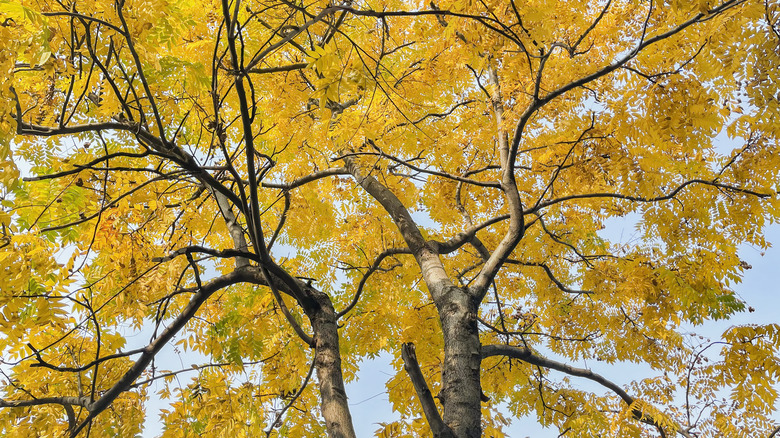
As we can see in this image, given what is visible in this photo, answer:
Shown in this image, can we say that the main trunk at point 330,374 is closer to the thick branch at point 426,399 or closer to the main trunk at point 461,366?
the thick branch at point 426,399

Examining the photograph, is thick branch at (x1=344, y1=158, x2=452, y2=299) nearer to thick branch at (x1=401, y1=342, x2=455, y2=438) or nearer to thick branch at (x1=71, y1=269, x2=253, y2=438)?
thick branch at (x1=401, y1=342, x2=455, y2=438)

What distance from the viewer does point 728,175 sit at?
494 cm

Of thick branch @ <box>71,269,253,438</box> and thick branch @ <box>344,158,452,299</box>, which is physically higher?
thick branch @ <box>344,158,452,299</box>

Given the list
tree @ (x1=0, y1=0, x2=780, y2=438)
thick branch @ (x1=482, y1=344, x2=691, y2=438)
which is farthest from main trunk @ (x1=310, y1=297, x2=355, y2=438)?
thick branch @ (x1=482, y1=344, x2=691, y2=438)

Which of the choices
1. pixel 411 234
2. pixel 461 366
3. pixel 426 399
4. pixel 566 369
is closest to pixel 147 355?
pixel 426 399

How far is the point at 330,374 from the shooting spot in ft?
11.8

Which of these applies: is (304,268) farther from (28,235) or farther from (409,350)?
(28,235)

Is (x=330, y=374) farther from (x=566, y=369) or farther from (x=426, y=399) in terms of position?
(x=566, y=369)

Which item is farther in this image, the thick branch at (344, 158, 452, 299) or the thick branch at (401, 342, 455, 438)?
the thick branch at (344, 158, 452, 299)

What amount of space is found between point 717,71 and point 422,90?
2678 mm

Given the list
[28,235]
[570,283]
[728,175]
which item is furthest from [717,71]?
[570,283]

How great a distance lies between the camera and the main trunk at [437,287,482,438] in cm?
324

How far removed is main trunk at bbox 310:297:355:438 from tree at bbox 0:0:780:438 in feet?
0.06

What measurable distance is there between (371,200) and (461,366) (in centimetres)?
366
